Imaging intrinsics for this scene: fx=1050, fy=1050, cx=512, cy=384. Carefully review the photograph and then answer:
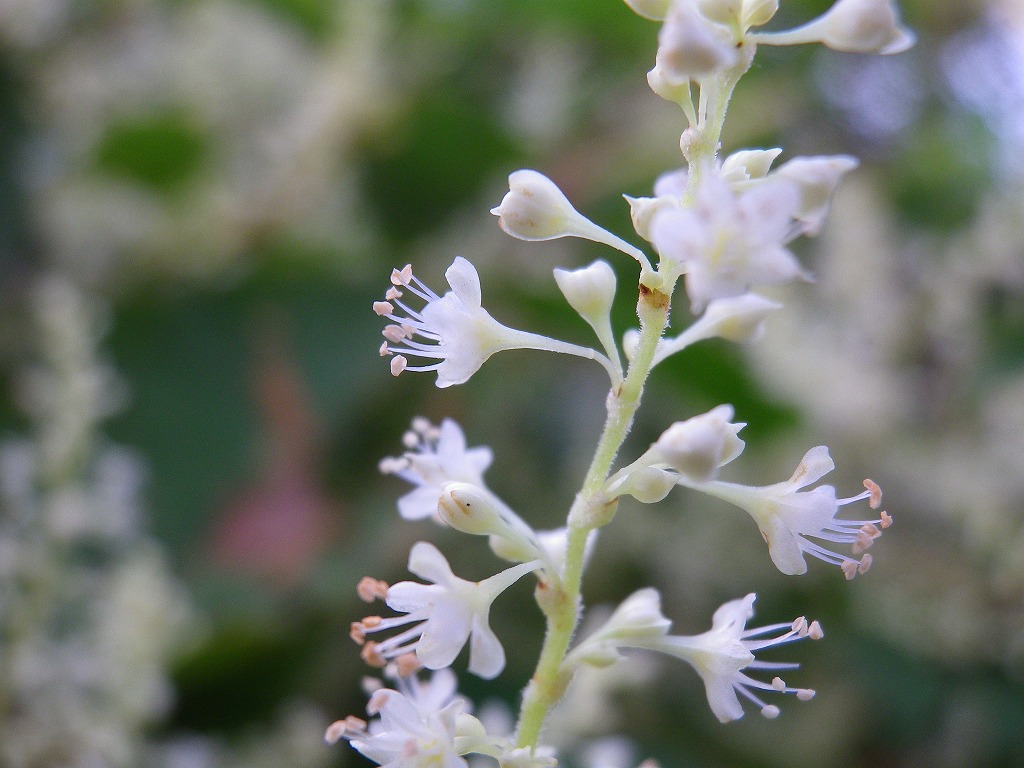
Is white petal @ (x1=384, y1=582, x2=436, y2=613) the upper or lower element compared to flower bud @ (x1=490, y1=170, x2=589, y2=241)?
lower

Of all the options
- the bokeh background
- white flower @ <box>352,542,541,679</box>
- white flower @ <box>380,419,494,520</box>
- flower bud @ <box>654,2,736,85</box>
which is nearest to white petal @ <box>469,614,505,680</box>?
white flower @ <box>352,542,541,679</box>

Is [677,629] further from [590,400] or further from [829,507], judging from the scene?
[829,507]

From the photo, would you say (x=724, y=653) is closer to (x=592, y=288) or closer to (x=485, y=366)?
(x=592, y=288)

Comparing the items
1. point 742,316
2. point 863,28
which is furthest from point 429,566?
point 863,28

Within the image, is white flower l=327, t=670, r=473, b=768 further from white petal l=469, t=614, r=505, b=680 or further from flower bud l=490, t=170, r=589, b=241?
flower bud l=490, t=170, r=589, b=241

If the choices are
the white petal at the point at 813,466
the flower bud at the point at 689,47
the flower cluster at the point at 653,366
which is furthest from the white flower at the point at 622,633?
the flower bud at the point at 689,47

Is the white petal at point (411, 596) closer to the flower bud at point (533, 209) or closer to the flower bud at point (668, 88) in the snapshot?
the flower bud at point (533, 209)
